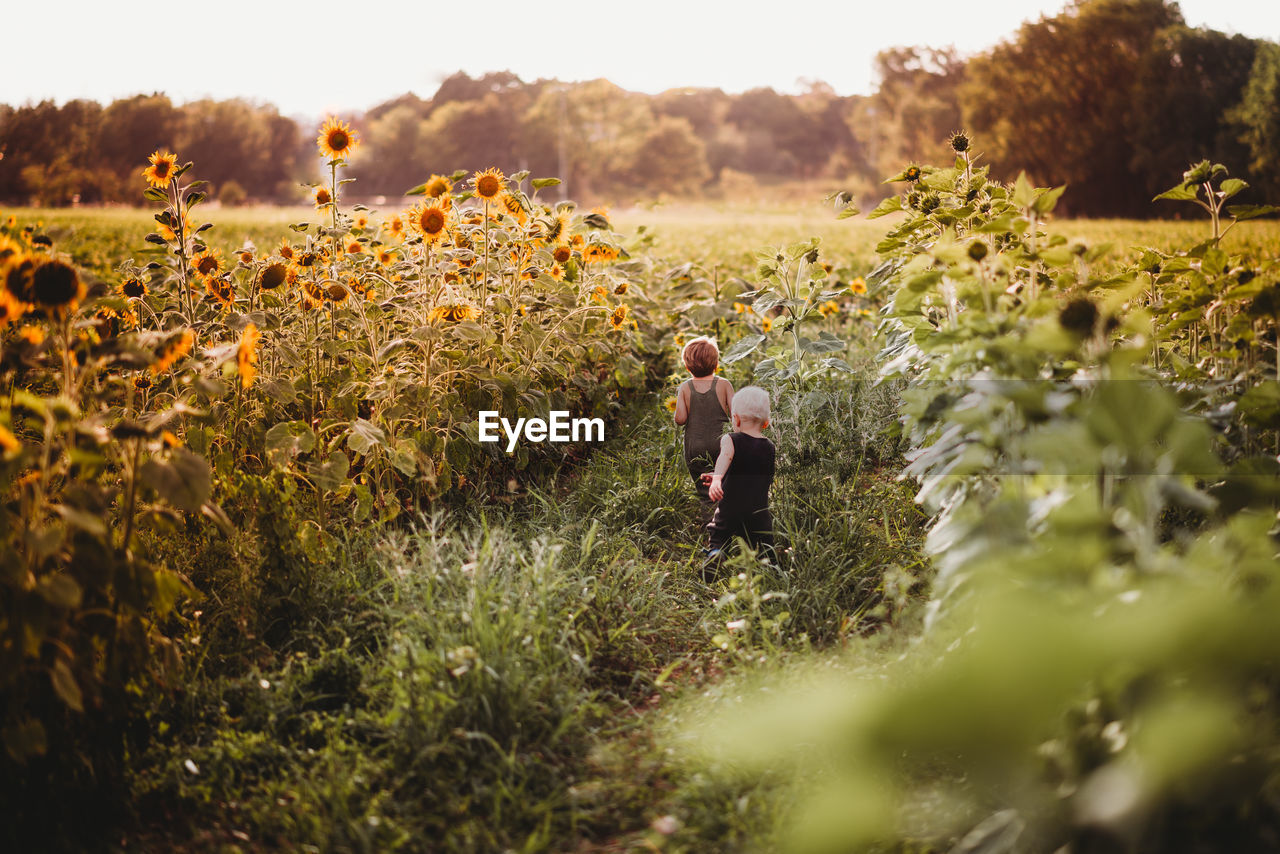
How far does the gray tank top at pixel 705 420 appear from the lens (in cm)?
354

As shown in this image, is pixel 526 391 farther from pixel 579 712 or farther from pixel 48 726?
pixel 48 726

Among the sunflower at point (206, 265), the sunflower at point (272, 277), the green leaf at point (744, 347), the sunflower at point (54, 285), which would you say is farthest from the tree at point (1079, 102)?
the sunflower at point (54, 285)

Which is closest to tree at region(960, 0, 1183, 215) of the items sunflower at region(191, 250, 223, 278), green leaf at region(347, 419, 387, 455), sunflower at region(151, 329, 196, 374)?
sunflower at region(191, 250, 223, 278)

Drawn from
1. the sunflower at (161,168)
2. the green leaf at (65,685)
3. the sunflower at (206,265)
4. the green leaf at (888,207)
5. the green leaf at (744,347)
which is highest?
the sunflower at (161,168)

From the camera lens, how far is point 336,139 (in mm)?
3426

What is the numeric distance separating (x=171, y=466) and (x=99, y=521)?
184mm

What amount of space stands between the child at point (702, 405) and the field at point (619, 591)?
0.17 metres

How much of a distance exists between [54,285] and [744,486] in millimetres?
2110

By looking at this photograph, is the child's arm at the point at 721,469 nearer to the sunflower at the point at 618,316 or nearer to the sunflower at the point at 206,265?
the sunflower at the point at 618,316

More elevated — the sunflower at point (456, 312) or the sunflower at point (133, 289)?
the sunflower at point (133, 289)

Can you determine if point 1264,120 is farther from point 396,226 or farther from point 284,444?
point 284,444

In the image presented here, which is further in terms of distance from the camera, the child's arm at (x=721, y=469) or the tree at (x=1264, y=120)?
the tree at (x=1264, y=120)

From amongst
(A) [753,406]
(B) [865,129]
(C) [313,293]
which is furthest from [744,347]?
(B) [865,129]

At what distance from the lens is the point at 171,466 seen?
1706mm
